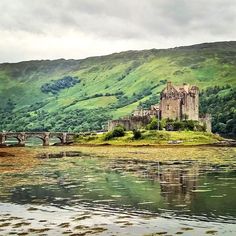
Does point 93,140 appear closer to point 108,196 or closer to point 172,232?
point 108,196

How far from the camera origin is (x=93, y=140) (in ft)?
485

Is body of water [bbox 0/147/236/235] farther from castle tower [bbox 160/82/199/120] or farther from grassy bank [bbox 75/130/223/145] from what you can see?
castle tower [bbox 160/82/199/120]

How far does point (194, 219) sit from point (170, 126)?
389 feet

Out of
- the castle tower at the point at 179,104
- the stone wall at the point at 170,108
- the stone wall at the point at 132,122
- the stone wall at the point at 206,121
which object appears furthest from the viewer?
the stone wall at the point at 132,122

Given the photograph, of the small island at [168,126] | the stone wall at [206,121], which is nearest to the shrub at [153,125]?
the small island at [168,126]

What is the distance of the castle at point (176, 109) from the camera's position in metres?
159

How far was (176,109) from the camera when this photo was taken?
15888cm

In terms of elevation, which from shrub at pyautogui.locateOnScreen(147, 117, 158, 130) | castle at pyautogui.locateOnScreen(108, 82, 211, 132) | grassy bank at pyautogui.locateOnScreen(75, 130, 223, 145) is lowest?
grassy bank at pyautogui.locateOnScreen(75, 130, 223, 145)

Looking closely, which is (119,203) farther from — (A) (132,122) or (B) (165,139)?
(A) (132,122)

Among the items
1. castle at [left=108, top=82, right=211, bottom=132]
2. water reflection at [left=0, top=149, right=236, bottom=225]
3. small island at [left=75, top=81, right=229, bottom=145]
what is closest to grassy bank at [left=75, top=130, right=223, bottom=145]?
small island at [left=75, top=81, right=229, bottom=145]

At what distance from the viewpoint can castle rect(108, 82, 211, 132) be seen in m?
159

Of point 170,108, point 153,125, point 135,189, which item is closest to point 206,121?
point 170,108

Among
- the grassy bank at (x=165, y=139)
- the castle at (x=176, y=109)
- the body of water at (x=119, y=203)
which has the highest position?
the castle at (x=176, y=109)

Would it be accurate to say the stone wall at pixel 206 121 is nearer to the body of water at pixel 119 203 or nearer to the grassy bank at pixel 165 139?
the grassy bank at pixel 165 139
